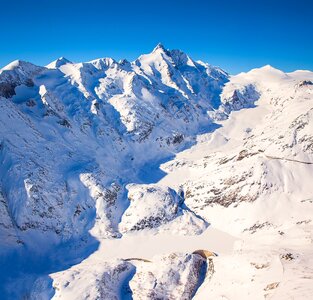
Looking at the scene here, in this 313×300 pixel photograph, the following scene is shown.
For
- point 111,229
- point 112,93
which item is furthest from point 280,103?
point 111,229

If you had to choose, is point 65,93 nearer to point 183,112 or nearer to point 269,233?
point 183,112

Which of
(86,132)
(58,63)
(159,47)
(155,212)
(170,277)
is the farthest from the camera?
(159,47)

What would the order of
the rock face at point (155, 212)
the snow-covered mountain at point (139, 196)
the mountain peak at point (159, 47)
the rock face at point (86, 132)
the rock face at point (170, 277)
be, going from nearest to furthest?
the rock face at point (170, 277) < the snow-covered mountain at point (139, 196) < the rock face at point (155, 212) < the rock face at point (86, 132) < the mountain peak at point (159, 47)

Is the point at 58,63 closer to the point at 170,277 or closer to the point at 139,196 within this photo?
the point at 139,196

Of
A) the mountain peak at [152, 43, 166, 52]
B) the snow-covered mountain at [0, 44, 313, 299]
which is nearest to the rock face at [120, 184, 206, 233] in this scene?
the snow-covered mountain at [0, 44, 313, 299]

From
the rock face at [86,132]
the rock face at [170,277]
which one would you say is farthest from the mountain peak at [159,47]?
the rock face at [170,277]

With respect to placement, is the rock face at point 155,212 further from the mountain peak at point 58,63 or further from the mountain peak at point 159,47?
the mountain peak at point 159,47

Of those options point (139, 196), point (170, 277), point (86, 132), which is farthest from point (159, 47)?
point (170, 277)

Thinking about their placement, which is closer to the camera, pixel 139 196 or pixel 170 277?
pixel 170 277

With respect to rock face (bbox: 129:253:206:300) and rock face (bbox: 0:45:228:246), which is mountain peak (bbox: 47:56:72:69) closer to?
rock face (bbox: 0:45:228:246)
